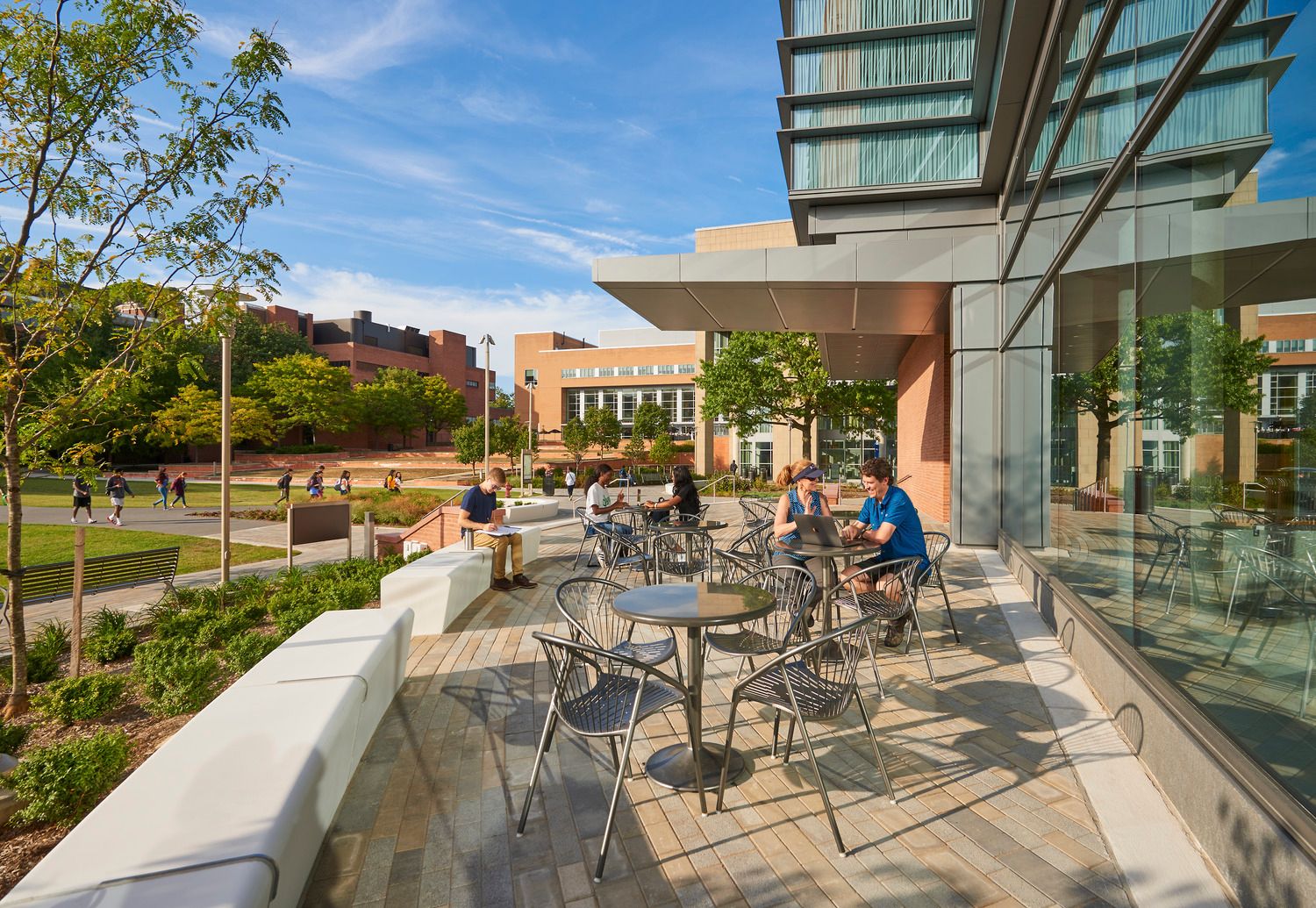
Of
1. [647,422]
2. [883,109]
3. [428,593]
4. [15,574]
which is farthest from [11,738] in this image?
[647,422]

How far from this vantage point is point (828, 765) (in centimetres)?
361

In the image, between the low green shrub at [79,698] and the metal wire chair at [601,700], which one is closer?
the metal wire chair at [601,700]

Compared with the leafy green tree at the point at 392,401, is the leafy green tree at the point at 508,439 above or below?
below

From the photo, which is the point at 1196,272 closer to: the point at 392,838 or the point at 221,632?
the point at 392,838

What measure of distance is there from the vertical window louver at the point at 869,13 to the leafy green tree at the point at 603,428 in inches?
1475

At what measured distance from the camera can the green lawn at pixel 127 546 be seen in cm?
1323

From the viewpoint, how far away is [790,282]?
10.1 metres

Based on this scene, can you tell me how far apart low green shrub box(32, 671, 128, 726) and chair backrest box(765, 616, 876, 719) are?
479 centimetres

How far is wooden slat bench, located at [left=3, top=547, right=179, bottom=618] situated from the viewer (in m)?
6.26

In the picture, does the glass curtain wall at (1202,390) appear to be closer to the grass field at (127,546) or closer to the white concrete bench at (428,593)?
the white concrete bench at (428,593)

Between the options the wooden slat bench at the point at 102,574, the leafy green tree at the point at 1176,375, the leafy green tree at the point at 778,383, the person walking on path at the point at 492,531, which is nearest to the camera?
the leafy green tree at the point at 1176,375

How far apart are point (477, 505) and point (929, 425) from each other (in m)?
11.2

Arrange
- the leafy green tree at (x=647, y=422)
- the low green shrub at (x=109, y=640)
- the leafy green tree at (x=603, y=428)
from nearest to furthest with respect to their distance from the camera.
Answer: the low green shrub at (x=109, y=640), the leafy green tree at (x=603, y=428), the leafy green tree at (x=647, y=422)

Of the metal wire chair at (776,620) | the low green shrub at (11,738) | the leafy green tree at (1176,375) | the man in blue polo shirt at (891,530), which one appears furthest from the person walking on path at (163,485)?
the leafy green tree at (1176,375)
